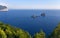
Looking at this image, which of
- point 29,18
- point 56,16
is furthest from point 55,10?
point 29,18

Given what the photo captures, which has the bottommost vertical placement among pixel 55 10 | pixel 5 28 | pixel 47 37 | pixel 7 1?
pixel 47 37

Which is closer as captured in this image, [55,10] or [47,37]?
[47,37]

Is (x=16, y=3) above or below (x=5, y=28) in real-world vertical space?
above

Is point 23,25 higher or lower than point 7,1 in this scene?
lower

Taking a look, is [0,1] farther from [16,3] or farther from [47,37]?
[47,37]

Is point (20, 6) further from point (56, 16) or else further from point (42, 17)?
point (56, 16)

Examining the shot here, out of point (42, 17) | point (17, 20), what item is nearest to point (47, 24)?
point (42, 17)
